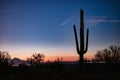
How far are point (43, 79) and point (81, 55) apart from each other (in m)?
4.77

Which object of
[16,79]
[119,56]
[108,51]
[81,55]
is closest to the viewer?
[16,79]

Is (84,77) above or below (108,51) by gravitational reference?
below

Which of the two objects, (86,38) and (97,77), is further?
(86,38)

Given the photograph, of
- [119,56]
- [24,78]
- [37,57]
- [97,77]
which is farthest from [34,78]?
[37,57]

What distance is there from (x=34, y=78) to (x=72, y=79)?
8.78ft

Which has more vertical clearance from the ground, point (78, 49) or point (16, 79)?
point (78, 49)

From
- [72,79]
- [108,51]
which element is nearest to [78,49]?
[72,79]

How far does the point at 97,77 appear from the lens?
18797 mm

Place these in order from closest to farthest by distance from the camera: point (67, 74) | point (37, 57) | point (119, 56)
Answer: point (67, 74) → point (119, 56) → point (37, 57)

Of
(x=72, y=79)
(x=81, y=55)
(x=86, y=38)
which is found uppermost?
(x=86, y=38)

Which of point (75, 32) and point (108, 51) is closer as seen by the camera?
point (75, 32)

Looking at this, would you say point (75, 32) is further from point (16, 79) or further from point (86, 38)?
point (16, 79)

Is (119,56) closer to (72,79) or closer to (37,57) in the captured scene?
(37,57)

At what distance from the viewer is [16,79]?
1817cm
